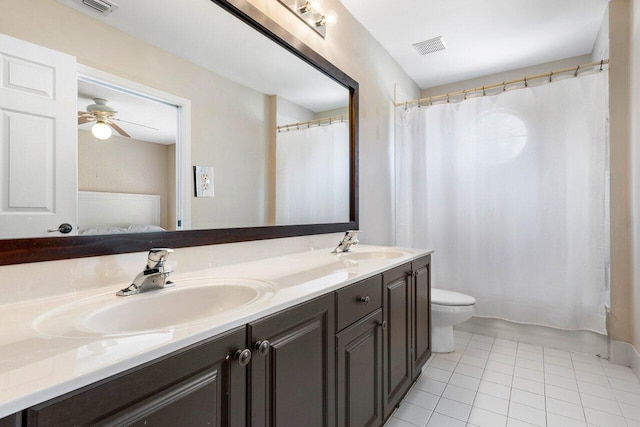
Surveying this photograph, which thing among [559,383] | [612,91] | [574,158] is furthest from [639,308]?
[612,91]

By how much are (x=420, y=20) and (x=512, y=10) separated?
1.98 ft

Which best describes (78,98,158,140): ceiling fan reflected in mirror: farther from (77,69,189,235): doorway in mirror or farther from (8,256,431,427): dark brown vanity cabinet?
(8,256,431,427): dark brown vanity cabinet

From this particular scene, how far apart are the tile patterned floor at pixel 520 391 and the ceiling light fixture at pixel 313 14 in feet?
7.06

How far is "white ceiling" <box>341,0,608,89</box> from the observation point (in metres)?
2.15

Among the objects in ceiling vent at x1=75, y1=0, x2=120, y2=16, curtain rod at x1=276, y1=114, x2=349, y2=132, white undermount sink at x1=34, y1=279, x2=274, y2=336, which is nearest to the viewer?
white undermount sink at x1=34, y1=279, x2=274, y2=336

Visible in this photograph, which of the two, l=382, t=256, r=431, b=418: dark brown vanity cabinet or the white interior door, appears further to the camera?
l=382, t=256, r=431, b=418: dark brown vanity cabinet

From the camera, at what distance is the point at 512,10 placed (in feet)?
7.19

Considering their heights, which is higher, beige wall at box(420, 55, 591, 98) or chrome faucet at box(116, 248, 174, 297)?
beige wall at box(420, 55, 591, 98)

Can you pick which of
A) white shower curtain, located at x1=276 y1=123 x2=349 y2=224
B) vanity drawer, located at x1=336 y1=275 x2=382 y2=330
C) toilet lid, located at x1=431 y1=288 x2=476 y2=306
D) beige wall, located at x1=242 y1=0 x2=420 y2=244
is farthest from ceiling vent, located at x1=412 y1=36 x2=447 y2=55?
vanity drawer, located at x1=336 y1=275 x2=382 y2=330

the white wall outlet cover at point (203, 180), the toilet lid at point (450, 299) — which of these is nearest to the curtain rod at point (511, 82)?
the toilet lid at point (450, 299)

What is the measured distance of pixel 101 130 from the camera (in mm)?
962

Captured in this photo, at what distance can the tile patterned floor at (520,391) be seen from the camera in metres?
1.60

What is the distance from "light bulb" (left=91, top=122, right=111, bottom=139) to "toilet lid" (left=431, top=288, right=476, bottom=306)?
6.96ft

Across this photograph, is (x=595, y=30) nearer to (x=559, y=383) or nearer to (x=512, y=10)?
(x=512, y=10)
